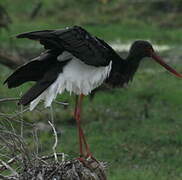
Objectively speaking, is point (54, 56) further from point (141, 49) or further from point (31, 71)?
point (141, 49)

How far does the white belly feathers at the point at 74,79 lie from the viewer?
602 cm

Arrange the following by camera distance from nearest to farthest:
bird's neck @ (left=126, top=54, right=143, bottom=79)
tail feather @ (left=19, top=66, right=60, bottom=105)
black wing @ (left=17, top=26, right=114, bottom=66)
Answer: tail feather @ (left=19, top=66, right=60, bottom=105) < black wing @ (left=17, top=26, right=114, bottom=66) < bird's neck @ (left=126, top=54, right=143, bottom=79)

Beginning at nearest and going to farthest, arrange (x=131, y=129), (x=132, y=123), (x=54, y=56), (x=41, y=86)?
(x=41, y=86), (x=54, y=56), (x=131, y=129), (x=132, y=123)

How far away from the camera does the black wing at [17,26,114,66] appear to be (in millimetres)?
5808

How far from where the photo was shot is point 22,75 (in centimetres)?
598

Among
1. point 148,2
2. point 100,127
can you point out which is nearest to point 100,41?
point 100,127

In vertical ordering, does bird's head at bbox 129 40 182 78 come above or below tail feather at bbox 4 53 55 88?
above

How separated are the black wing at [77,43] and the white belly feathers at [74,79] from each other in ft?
0.41

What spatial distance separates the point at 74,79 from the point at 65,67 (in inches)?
5.1

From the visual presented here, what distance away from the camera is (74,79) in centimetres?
619

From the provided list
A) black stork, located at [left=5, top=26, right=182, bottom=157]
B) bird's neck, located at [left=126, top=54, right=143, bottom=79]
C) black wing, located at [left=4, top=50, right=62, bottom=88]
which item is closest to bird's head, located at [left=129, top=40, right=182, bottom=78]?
bird's neck, located at [left=126, top=54, right=143, bottom=79]

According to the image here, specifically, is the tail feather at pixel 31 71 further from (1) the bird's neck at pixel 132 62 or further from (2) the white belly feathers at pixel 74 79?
(1) the bird's neck at pixel 132 62

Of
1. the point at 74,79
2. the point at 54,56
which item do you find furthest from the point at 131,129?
the point at 54,56

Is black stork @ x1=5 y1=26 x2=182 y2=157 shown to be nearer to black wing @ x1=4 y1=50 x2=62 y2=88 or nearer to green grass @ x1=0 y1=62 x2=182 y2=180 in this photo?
black wing @ x1=4 y1=50 x2=62 y2=88
